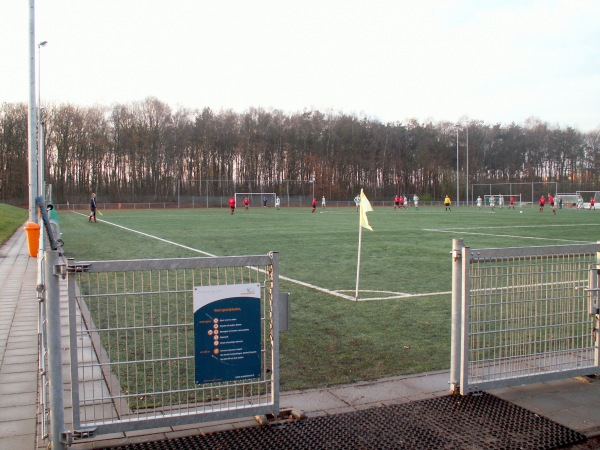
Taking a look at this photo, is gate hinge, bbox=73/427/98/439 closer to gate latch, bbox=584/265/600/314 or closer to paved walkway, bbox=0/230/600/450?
paved walkway, bbox=0/230/600/450

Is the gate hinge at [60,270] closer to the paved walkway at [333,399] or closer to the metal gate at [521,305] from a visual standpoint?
the paved walkway at [333,399]

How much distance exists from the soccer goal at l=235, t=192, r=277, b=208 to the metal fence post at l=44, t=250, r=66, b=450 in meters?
73.8

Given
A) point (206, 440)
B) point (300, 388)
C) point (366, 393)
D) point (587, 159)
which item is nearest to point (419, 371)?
point (366, 393)

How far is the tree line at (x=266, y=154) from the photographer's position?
7619cm

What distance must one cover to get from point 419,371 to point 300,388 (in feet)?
4.06

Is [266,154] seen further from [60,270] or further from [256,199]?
[60,270]

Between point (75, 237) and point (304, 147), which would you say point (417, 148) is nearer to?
point (304, 147)

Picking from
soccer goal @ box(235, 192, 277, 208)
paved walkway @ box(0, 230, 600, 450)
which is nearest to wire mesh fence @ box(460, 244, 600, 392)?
paved walkway @ box(0, 230, 600, 450)

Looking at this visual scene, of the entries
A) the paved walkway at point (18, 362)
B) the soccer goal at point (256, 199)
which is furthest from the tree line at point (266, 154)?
the paved walkway at point (18, 362)

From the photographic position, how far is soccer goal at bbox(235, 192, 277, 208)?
3073 inches

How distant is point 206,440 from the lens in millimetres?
3795

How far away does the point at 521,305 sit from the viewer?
5.06 metres

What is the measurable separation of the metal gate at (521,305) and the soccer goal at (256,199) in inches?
2857

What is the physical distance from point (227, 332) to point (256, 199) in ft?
253
